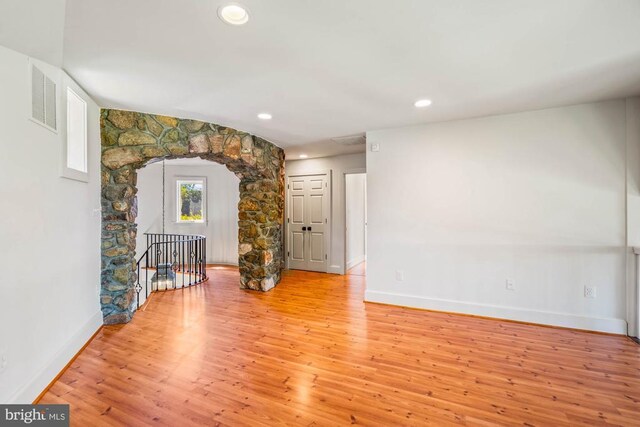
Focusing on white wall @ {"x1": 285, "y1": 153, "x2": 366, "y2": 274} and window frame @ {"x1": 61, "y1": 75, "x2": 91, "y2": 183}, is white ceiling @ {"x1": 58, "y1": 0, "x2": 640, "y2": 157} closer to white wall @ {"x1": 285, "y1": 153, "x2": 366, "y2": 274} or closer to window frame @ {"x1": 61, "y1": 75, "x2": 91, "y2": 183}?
window frame @ {"x1": 61, "y1": 75, "x2": 91, "y2": 183}

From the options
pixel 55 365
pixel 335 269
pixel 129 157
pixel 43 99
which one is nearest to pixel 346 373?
pixel 55 365

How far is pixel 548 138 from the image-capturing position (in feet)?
10.5

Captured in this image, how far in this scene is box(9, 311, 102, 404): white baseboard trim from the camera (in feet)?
6.07

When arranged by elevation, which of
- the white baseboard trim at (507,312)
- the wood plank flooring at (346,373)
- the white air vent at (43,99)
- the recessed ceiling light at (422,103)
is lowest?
the wood plank flooring at (346,373)

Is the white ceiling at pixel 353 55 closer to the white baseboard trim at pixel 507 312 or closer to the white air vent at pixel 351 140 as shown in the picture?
the white air vent at pixel 351 140

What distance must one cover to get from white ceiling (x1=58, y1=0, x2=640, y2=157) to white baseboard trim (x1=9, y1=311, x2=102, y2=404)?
2.35 metres

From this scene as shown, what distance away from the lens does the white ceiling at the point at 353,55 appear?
1595 millimetres

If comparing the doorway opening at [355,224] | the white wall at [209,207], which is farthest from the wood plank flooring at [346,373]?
the white wall at [209,207]

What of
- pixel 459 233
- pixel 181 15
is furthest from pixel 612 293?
pixel 181 15

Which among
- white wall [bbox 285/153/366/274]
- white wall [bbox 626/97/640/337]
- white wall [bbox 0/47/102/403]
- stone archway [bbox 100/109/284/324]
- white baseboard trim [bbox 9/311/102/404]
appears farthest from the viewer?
white wall [bbox 285/153/366/274]

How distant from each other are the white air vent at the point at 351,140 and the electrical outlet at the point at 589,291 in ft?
10.8

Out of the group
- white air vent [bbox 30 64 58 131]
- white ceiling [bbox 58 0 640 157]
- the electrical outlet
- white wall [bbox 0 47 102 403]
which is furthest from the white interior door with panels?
white air vent [bbox 30 64 58 131]

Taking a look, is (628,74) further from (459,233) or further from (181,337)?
(181,337)

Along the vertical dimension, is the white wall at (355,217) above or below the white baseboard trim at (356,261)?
above
